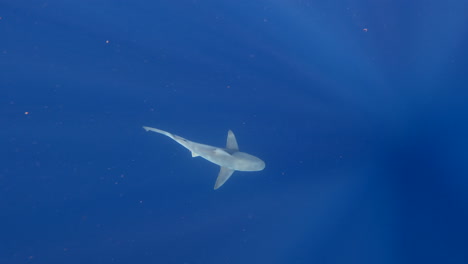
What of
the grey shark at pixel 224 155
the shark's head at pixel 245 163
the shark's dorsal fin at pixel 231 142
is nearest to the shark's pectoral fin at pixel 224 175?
the grey shark at pixel 224 155

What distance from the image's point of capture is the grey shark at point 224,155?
4098 mm

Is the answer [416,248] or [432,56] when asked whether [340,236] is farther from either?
[432,56]

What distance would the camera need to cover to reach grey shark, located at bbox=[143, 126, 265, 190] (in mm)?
4098

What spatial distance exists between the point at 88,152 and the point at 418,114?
17.7 feet

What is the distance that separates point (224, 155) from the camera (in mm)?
4105

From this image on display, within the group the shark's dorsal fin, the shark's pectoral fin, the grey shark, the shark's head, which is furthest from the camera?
the shark's dorsal fin

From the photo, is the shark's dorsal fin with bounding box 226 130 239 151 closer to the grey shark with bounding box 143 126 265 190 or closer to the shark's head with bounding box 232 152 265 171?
the grey shark with bounding box 143 126 265 190

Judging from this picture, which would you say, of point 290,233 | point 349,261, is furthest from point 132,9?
point 349,261

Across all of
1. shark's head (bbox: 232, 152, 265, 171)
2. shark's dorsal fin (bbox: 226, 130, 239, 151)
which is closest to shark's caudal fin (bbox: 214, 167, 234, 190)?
shark's head (bbox: 232, 152, 265, 171)

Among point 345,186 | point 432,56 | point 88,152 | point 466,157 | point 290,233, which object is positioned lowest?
point 88,152

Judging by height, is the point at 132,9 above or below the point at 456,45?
below

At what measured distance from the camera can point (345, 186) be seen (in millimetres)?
Result: 5297

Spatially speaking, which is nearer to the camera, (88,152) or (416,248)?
(88,152)

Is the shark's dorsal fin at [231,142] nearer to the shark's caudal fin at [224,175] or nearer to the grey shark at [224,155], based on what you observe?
the grey shark at [224,155]
